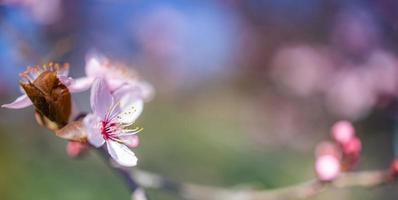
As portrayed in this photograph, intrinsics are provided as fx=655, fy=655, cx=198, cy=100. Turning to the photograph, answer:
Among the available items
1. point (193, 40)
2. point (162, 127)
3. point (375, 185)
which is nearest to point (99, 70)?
point (375, 185)

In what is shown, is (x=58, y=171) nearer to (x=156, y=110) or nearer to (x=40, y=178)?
(x=40, y=178)

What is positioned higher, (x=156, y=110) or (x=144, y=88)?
(x=156, y=110)

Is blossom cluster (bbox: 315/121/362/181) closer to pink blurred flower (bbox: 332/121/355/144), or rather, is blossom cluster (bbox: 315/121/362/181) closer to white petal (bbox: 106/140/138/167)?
pink blurred flower (bbox: 332/121/355/144)

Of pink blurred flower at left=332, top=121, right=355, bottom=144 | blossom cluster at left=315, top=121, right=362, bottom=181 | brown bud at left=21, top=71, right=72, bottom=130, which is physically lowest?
brown bud at left=21, top=71, right=72, bottom=130

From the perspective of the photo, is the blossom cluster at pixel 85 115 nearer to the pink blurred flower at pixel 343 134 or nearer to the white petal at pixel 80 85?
the white petal at pixel 80 85

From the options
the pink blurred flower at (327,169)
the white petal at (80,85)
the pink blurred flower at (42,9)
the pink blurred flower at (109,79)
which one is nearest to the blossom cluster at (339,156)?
the pink blurred flower at (327,169)

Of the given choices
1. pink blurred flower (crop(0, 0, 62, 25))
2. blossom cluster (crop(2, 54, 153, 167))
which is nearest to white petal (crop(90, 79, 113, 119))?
blossom cluster (crop(2, 54, 153, 167))
